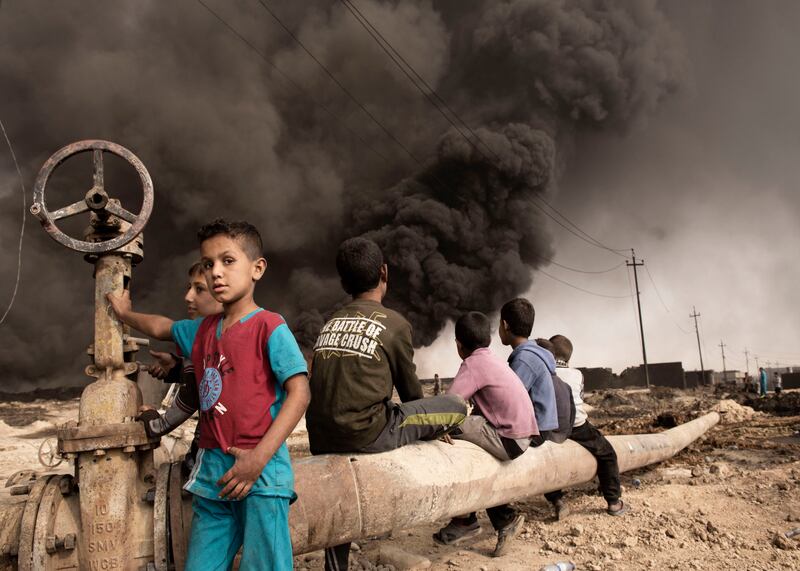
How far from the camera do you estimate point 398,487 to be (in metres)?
2.54

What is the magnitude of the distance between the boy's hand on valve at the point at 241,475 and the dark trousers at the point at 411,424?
3.03 ft

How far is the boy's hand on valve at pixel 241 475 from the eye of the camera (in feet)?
5.42

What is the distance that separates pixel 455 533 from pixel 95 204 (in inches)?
110

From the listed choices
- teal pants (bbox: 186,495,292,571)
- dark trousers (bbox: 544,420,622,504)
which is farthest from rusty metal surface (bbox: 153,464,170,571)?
dark trousers (bbox: 544,420,622,504)

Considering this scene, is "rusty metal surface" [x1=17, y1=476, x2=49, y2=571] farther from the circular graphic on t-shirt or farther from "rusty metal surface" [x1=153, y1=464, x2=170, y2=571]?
the circular graphic on t-shirt

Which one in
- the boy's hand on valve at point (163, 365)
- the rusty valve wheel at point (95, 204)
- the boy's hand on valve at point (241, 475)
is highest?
the rusty valve wheel at point (95, 204)

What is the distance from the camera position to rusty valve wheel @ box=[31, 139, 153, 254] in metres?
2.17

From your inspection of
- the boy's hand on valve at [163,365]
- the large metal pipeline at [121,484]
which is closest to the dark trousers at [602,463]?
the large metal pipeline at [121,484]

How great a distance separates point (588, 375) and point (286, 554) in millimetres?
30213

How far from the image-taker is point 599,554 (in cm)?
316

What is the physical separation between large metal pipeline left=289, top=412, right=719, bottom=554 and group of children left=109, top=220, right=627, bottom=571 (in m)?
0.09

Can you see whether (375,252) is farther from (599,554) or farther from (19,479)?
(599,554)

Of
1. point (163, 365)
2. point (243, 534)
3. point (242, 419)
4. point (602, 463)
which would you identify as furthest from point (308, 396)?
point (602, 463)

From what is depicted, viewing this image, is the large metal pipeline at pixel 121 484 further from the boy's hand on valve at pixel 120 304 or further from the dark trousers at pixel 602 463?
the dark trousers at pixel 602 463
